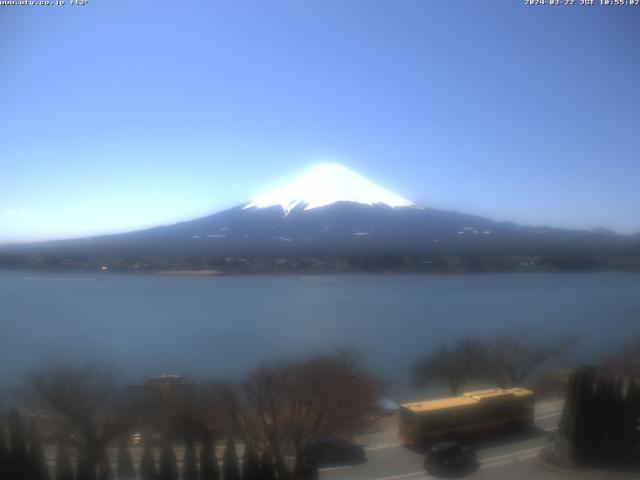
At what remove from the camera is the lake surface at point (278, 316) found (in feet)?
6.91

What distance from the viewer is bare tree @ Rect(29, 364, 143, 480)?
68.7 inches

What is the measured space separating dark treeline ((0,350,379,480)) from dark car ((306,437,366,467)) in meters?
0.02

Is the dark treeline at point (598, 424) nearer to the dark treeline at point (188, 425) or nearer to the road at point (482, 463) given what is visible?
the road at point (482, 463)

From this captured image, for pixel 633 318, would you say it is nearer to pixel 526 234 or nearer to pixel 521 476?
pixel 526 234

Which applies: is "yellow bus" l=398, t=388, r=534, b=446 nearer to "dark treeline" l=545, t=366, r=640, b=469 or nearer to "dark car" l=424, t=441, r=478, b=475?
"dark car" l=424, t=441, r=478, b=475

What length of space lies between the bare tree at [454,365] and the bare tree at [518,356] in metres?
0.06

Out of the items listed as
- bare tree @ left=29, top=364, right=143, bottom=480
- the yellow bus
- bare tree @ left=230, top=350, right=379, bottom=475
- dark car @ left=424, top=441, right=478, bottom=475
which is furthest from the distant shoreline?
dark car @ left=424, top=441, right=478, bottom=475

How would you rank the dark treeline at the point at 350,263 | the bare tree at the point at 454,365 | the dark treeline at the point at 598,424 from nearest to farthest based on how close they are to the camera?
the dark treeline at the point at 598,424
the bare tree at the point at 454,365
the dark treeline at the point at 350,263

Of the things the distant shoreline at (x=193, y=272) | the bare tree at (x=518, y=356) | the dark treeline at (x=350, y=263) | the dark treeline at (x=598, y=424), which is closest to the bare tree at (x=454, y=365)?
the bare tree at (x=518, y=356)

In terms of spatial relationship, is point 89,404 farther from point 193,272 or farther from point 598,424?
point 598,424

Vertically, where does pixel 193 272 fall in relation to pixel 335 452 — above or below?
above

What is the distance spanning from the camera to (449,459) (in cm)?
169

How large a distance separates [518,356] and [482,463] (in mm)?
617

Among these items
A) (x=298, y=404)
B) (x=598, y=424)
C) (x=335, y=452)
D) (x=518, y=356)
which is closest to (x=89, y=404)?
(x=298, y=404)
